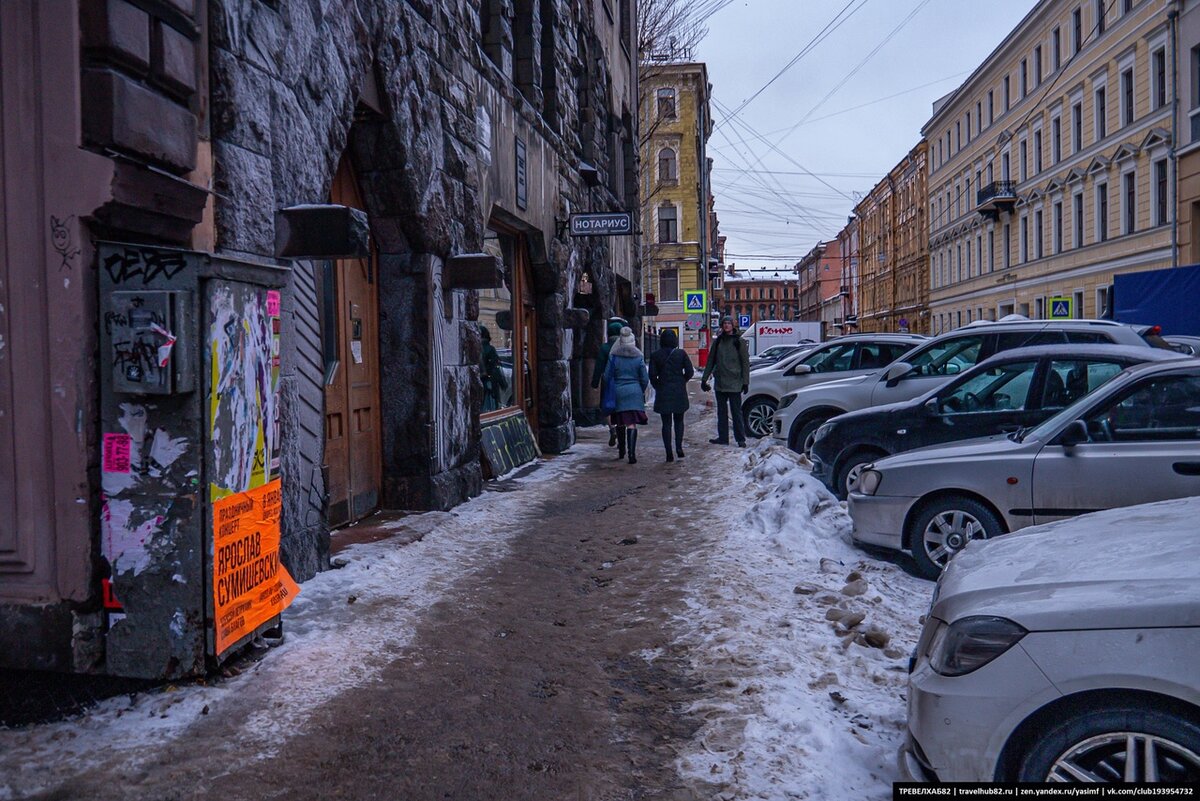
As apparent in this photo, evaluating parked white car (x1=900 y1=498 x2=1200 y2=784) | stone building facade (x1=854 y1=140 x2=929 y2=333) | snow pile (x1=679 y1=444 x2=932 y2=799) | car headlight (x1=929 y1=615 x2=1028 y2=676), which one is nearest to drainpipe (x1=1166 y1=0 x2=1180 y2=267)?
snow pile (x1=679 y1=444 x2=932 y2=799)

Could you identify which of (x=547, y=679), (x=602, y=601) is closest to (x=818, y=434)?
(x=602, y=601)

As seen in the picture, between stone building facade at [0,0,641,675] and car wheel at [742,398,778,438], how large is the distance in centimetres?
509

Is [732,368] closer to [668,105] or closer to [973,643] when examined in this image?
[973,643]

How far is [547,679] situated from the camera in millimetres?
5043

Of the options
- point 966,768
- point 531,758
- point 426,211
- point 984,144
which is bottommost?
point 531,758

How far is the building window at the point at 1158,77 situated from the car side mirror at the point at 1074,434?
30449 millimetres

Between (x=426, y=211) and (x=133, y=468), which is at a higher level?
(x=426, y=211)

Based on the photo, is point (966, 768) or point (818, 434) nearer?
point (966, 768)

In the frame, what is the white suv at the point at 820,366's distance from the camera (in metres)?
15.3

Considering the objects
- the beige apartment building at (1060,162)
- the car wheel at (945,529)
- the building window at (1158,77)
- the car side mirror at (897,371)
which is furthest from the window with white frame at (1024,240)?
the car wheel at (945,529)

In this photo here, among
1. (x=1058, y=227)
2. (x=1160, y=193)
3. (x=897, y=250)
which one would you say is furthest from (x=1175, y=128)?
(x=897, y=250)

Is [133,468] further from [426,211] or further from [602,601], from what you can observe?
[426,211]

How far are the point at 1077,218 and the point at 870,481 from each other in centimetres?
3761

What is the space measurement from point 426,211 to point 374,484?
2462mm
